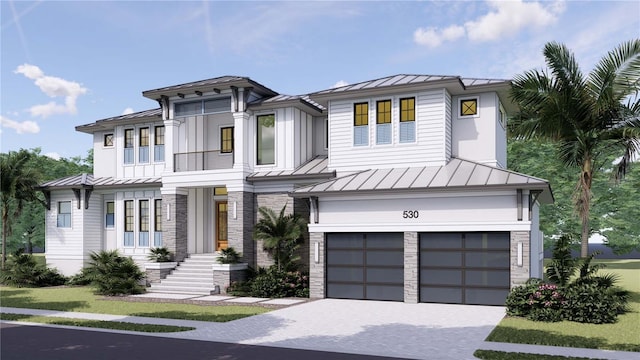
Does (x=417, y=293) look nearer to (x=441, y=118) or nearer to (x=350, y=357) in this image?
(x=441, y=118)

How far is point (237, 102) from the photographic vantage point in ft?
82.8

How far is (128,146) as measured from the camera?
29.8 metres

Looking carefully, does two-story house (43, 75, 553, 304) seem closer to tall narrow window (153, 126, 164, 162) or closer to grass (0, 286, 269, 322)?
tall narrow window (153, 126, 164, 162)

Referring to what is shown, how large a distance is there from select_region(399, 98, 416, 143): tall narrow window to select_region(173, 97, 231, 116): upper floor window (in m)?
7.81

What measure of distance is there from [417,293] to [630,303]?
7.24 m

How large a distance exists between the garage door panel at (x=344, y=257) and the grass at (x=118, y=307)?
375 cm

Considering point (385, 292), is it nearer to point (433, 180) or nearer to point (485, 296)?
point (485, 296)

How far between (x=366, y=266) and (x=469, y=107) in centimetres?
760

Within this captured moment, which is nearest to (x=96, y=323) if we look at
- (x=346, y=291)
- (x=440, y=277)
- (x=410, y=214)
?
(x=346, y=291)

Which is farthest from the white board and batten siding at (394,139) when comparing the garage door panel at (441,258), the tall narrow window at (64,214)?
the tall narrow window at (64,214)

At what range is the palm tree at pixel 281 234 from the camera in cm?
2289

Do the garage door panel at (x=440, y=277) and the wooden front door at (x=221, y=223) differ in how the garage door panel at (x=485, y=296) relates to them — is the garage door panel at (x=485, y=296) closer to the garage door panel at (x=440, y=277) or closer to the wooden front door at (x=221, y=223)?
the garage door panel at (x=440, y=277)

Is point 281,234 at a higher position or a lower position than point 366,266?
→ higher

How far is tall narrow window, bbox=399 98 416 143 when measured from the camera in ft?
73.6
